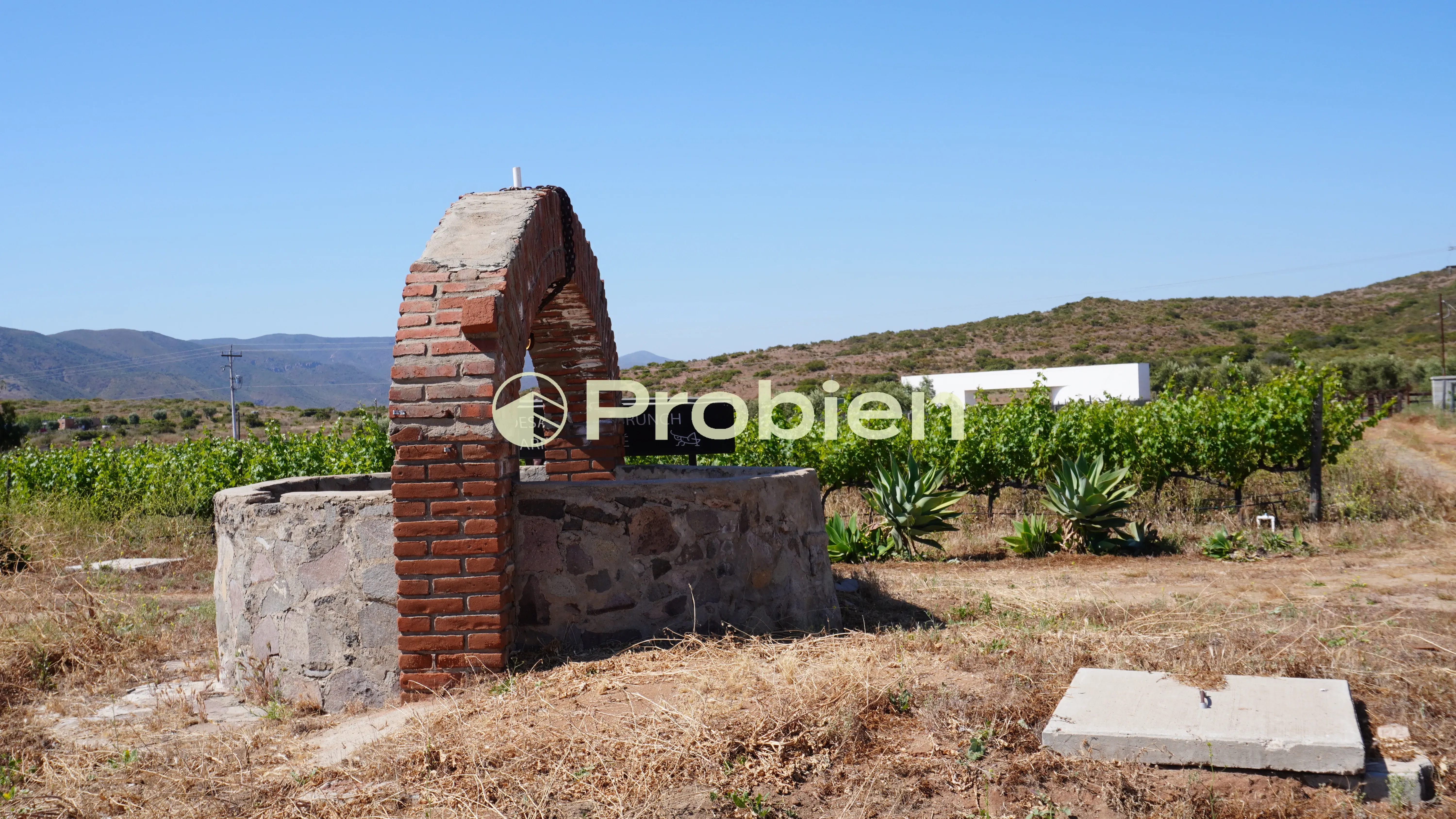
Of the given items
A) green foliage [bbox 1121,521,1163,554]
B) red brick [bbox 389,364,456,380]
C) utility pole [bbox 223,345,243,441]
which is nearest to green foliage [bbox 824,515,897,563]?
green foliage [bbox 1121,521,1163,554]

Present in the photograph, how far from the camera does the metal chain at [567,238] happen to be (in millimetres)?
6883

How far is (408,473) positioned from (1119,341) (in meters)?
45.7

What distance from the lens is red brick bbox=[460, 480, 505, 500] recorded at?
515cm

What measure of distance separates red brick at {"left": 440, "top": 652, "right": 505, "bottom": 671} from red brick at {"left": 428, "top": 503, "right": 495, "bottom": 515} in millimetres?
628

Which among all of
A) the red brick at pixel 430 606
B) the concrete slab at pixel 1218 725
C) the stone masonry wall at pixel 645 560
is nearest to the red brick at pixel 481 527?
the red brick at pixel 430 606

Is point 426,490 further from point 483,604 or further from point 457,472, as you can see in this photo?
point 483,604

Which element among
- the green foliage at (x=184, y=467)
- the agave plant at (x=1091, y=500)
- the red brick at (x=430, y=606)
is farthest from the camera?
the green foliage at (x=184, y=467)

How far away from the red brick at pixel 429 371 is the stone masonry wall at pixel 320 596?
69cm

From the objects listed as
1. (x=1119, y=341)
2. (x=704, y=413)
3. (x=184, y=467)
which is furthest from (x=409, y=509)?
(x=1119, y=341)

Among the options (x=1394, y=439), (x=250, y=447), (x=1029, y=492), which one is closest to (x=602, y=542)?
(x=1029, y=492)

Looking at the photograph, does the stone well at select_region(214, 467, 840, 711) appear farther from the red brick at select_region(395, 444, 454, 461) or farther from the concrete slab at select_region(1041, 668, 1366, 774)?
the concrete slab at select_region(1041, 668, 1366, 774)

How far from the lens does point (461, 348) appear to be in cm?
514

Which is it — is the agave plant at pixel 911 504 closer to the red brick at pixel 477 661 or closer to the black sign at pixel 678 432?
the black sign at pixel 678 432

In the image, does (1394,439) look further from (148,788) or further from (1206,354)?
(148,788)
